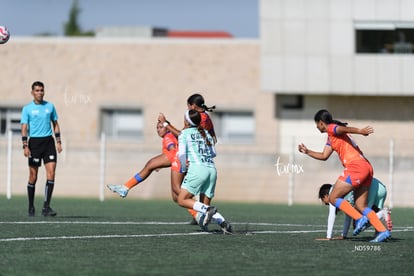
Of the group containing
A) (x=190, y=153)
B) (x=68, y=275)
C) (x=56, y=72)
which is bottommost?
(x=68, y=275)

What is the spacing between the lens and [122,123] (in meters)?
48.6

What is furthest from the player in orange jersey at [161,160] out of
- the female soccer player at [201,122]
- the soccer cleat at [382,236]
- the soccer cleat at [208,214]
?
the soccer cleat at [382,236]

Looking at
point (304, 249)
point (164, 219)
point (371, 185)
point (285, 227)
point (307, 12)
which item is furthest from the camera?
point (307, 12)

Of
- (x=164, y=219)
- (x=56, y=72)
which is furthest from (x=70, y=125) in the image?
(x=164, y=219)

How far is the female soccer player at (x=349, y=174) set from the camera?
555 inches

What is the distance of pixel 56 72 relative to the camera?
4834 cm

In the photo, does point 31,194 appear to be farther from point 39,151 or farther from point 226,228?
point 226,228

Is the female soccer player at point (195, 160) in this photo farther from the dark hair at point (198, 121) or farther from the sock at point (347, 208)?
the sock at point (347, 208)

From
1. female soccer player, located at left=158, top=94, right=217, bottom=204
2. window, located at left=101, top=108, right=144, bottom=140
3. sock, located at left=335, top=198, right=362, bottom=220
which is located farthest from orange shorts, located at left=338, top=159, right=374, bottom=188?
window, located at left=101, top=108, right=144, bottom=140

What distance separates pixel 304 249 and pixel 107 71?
3558 centimetres

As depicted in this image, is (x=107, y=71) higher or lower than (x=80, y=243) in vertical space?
higher

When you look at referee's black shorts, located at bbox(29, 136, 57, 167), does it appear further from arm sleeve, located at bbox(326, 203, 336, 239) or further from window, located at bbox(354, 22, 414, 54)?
window, located at bbox(354, 22, 414, 54)

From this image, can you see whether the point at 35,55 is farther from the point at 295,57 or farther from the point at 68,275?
the point at 68,275

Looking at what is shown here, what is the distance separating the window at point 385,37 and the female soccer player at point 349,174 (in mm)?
31070
